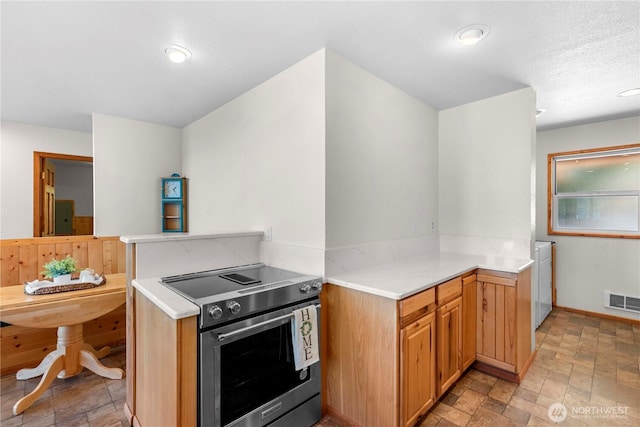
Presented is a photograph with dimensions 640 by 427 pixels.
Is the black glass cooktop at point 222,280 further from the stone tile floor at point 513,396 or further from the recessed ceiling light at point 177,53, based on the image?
the recessed ceiling light at point 177,53

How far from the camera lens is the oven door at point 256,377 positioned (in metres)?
1.52

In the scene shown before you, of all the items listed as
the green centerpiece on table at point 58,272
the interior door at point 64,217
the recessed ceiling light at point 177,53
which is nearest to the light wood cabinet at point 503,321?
the recessed ceiling light at point 177,53

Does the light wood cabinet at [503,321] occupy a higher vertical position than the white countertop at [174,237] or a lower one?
lower

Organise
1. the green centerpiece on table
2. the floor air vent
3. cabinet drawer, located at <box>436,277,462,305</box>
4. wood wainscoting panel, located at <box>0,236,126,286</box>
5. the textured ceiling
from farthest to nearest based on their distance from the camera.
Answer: the floor air vent < wood wainscoting panel, located at <box>0,236,126,286</box> < the green centerpiece on table < cabinet drawer, located at <box>436,277,462,305</box> < the textured ceiling

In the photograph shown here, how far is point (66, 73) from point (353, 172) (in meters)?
2.40

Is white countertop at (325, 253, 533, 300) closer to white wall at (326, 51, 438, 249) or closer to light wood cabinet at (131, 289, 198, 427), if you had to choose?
white wall at (326, 51, 438, 249)

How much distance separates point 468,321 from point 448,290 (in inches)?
21.3

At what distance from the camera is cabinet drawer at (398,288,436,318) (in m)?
1.75

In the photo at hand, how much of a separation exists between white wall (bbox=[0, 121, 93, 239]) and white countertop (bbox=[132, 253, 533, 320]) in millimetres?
2852

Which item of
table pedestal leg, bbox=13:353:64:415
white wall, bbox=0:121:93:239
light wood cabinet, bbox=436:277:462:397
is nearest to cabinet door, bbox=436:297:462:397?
light wood cabinet, bbox=436:277:462:397

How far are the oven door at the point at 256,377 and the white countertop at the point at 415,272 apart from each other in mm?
355

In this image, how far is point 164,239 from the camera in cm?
206

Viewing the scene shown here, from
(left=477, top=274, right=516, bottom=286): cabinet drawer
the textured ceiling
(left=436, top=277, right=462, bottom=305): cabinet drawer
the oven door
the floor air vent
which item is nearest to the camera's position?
the oven door

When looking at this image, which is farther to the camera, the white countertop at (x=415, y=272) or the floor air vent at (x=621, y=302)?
the floor air vent at (x=621, y=302)
